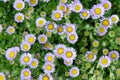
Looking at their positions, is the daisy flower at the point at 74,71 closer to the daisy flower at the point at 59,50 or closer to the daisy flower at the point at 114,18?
the daisy flower at the point at 59,50

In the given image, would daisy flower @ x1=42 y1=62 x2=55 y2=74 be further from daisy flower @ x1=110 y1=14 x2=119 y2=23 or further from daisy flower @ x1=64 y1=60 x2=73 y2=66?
daisy flower @ x1=110 y1=14 x2=119 y2=23

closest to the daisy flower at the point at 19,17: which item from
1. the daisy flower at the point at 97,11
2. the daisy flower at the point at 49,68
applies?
A: the daisy flower at the point at 49,68

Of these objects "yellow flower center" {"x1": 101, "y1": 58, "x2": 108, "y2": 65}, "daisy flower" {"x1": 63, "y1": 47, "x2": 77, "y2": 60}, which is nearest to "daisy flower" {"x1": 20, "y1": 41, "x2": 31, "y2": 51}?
"daisy flower" {"x1": 63, "y1": 47, "x2": 77, "y2": 60}

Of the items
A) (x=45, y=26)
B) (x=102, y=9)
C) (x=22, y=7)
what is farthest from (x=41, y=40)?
(x=102, y=9)


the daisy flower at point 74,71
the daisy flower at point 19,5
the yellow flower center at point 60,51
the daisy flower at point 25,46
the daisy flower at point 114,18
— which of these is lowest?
the daisy flower at point 74,71

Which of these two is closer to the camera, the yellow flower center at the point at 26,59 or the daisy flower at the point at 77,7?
the yellow flower center at the point at 26,59

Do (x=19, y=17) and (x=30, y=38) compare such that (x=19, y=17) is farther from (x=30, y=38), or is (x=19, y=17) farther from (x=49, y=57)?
(x=49, y=57)

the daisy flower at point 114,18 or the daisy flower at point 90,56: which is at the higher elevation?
the daisy flower at point 114,18
